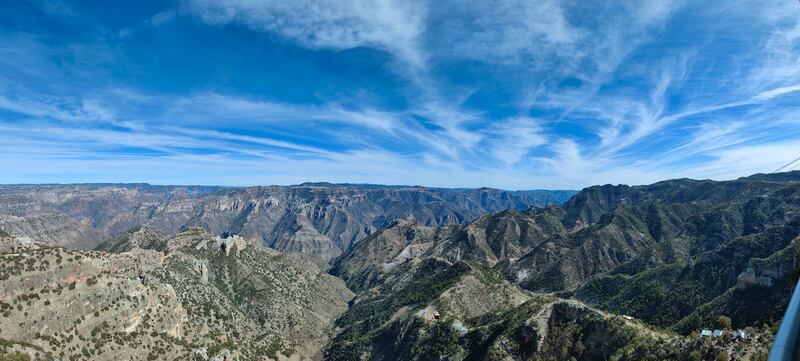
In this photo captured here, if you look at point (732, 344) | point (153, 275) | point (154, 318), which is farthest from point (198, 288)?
point (732, 344)

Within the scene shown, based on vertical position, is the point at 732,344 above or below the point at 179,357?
above

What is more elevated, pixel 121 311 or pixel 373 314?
pixel 121 311

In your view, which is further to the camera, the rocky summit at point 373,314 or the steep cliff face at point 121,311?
the steep cliff face at point 121,311

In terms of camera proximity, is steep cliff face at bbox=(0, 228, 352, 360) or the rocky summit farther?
steep cliff face at bbox=(0, 228, 352, 360)

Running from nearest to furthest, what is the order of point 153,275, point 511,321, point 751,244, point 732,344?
1. point 732,344
2. point 511,321
3. point 153,275
4. point 751,244

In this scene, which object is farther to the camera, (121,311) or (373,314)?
(373,314)

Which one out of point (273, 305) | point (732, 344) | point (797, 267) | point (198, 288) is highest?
point (797, 267)

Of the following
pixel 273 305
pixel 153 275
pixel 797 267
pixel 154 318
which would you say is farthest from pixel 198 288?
pixel 797 267

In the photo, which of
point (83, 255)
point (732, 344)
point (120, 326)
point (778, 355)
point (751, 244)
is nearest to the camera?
point (778, 355)

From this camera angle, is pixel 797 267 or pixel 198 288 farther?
pixel 198 288

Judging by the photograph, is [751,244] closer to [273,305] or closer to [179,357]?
[273,305]
